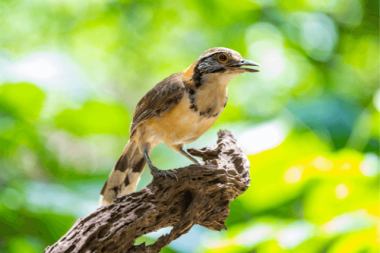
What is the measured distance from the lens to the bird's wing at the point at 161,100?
2582mm

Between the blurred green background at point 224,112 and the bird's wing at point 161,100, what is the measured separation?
199cm

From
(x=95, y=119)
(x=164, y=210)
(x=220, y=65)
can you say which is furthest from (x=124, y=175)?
(x=95, y=119)

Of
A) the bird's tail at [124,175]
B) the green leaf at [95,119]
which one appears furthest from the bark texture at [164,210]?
the green leaf at [95,119]

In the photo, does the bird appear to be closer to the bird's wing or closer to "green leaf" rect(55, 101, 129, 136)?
the bird's wing

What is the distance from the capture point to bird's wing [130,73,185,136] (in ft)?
8.47

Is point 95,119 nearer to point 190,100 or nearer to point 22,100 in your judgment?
point 22,100

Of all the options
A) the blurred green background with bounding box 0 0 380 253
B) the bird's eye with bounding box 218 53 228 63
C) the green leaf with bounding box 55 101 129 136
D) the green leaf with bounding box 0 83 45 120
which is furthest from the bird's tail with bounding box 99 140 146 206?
the green leaf with bounding box 0 83 45 120

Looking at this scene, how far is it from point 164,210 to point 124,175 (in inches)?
30.0

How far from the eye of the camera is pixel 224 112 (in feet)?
16.8

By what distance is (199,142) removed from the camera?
4824 mm

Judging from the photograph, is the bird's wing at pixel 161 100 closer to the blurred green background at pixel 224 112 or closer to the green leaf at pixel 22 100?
the blurred green background at pixel 224 112

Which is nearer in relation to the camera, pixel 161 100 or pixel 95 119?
pixel 161 100

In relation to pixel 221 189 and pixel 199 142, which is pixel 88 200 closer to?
pixel 199 142

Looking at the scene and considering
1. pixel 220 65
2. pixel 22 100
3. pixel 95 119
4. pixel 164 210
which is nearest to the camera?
pixel 164 210
